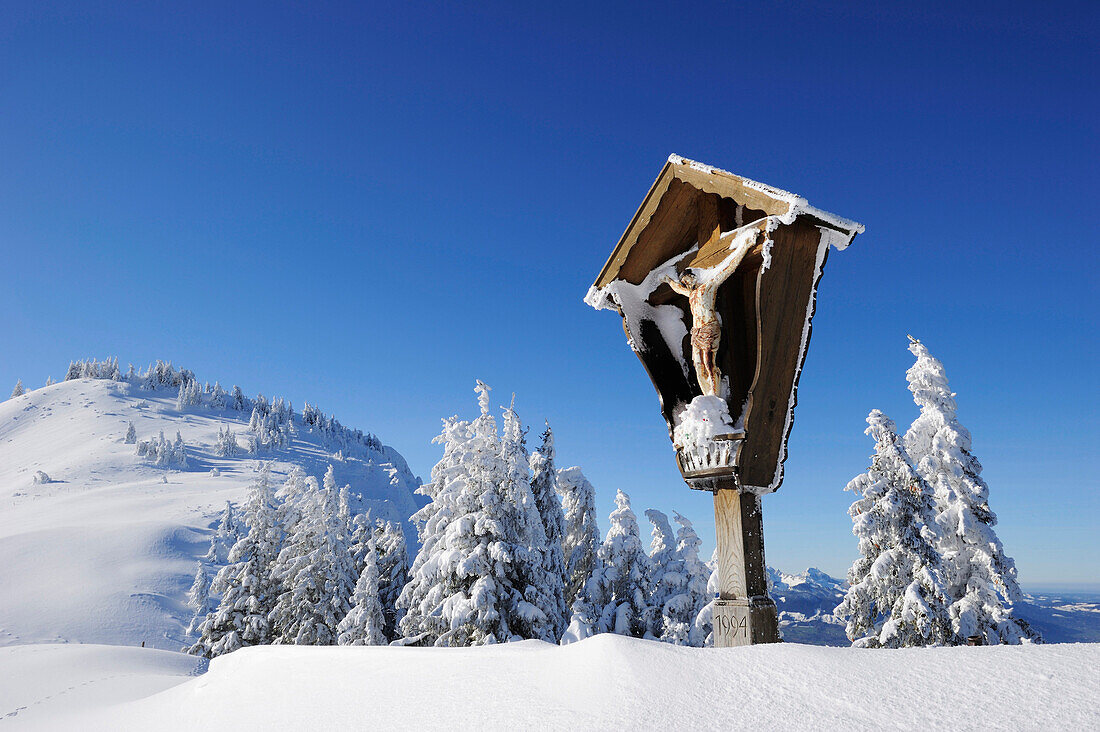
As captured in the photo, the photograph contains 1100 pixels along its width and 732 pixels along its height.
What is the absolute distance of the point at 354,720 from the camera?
324 centimetres

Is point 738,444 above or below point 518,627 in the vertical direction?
above

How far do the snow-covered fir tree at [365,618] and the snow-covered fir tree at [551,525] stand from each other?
328 inches

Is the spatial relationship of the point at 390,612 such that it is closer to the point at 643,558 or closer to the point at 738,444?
the point at 643,558

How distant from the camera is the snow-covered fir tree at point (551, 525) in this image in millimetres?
20641

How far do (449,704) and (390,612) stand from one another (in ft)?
104

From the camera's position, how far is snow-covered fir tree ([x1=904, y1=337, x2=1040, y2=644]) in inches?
688

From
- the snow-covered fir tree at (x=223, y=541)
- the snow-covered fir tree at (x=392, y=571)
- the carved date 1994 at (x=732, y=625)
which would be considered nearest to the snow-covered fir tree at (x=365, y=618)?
the snow-covered fir tree at (x=392, y=571)

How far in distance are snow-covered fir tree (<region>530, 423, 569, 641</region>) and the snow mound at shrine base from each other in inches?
661

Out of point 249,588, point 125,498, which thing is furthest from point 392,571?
point 125,498

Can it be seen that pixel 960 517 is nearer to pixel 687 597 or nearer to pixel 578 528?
pixel 687 597

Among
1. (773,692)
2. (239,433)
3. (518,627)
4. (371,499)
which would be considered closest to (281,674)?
(773,692)

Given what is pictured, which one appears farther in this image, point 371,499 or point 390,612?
point 371,499

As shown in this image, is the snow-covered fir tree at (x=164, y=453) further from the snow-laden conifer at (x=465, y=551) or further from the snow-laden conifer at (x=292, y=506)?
the snow-laden conifer at (x=465, y=551)

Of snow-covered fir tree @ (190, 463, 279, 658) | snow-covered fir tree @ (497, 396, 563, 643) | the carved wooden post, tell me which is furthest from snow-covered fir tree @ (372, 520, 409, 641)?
the carved wooden post
